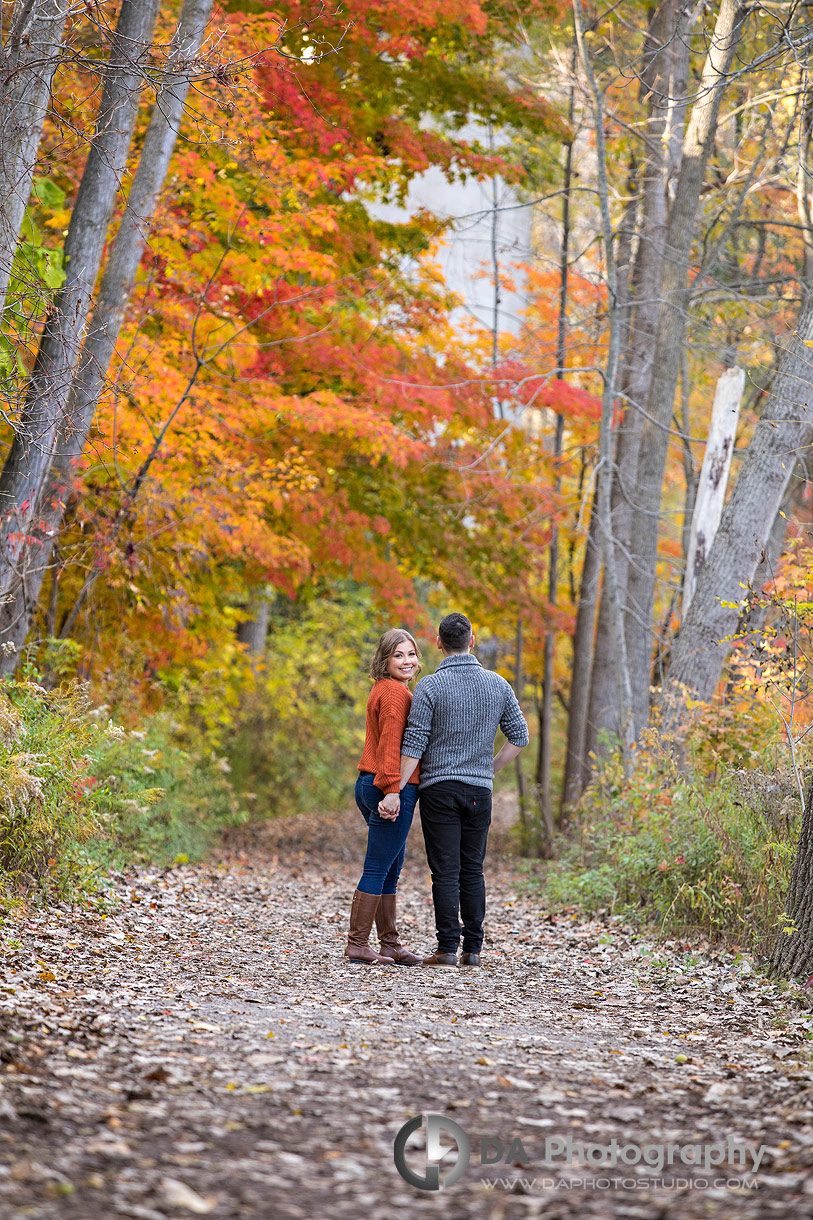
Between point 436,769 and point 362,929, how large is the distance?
100 centimetres

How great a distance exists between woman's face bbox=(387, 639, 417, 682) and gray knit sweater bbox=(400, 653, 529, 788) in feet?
0.33

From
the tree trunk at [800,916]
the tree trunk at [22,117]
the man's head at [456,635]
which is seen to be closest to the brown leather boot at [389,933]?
the man's head at [456,635]

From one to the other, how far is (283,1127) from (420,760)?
308cm

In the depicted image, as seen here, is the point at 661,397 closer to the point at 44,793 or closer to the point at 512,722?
the point at 512,722

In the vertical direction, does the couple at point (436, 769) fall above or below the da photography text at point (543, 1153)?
above

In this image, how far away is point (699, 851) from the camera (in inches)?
276

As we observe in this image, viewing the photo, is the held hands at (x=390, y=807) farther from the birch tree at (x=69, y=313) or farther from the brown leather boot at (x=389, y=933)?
the birch tree at (x=69, y=313)

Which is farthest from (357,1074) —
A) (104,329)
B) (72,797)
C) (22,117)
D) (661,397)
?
(661,397)

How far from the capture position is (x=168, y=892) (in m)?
8.29

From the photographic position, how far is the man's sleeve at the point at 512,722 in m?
6.30

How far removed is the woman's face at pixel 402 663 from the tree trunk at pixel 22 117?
2.95 metres

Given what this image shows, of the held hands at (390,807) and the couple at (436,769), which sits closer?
the held hands at (390,807)

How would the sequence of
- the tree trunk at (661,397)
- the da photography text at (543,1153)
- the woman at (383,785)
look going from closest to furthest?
the da photography text at (543,1153)
the woman at (383,785)
the tree trunk at (661,397)
